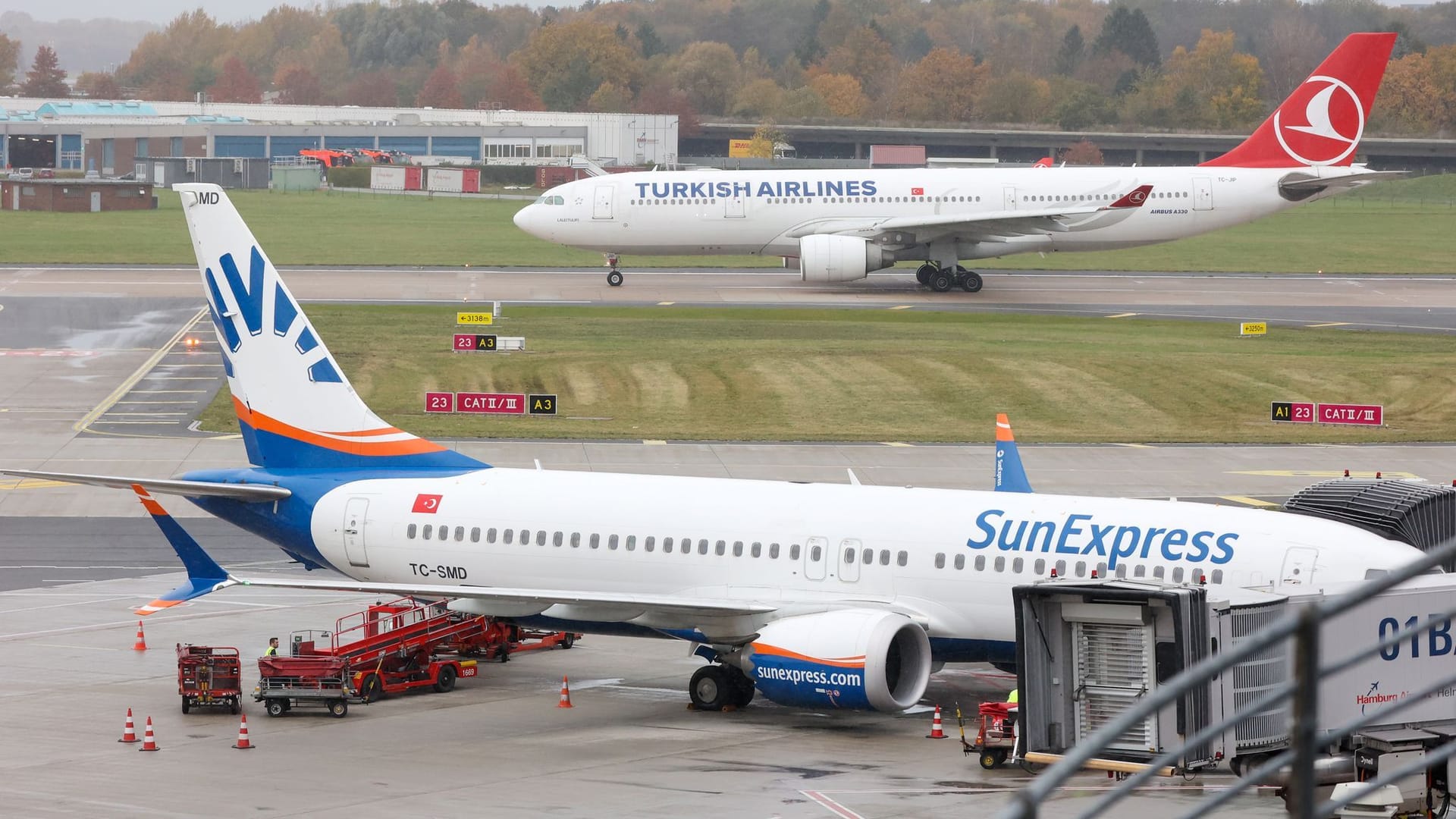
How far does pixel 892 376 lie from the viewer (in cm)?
6125

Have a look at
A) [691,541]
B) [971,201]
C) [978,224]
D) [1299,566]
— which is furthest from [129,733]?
[971,201]

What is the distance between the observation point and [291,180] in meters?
187

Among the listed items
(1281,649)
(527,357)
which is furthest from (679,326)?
(1281,649)

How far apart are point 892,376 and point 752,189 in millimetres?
20827

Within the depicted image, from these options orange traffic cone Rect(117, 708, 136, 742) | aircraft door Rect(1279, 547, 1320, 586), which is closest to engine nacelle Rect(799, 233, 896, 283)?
aircraft door Rect(1279, 547, 1320, 586)

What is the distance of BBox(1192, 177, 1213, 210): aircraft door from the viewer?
79688mm

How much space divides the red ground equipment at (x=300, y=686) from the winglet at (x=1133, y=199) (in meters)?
57.6

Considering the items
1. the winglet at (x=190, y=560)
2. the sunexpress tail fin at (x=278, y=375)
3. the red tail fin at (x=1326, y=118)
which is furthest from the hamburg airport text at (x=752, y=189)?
the winglet at (x=190, y=560)

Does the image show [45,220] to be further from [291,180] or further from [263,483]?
[263,483]

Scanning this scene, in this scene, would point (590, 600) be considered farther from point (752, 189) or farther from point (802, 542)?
point (752, 189)

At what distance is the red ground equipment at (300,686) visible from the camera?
26156 mm

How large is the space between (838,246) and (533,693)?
52.9 m

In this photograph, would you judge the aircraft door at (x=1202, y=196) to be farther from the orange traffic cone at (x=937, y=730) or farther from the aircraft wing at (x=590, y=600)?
the orange traffic cone at (x=937, y=730)

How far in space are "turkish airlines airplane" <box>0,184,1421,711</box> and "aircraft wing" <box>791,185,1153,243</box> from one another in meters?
47.5
